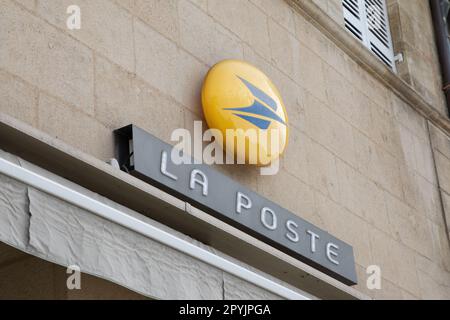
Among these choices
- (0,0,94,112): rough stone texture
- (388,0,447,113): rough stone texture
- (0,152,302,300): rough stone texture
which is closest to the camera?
(0,152,302,300): rough stone texture

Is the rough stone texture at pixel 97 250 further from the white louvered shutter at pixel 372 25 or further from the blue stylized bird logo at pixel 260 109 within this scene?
the white louvered shutter at pixel 372 25

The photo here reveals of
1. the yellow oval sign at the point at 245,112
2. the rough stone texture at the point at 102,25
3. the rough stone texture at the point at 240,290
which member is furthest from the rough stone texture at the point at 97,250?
the yellow oval sign at the point at 245,112

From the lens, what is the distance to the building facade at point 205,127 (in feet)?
18.2

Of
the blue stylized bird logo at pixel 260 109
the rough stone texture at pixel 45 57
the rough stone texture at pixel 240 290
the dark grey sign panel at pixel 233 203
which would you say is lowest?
the rough stone texture at pixel 240 290

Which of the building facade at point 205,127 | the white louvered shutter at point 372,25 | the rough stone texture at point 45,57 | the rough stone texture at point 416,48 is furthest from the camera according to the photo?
the rough stone texture at point 416,48

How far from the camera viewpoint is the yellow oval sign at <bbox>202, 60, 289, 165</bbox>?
753 cm

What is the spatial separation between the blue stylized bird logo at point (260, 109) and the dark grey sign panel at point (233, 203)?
20.8 inches

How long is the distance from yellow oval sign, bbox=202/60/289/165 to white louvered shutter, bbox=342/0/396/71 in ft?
10.7

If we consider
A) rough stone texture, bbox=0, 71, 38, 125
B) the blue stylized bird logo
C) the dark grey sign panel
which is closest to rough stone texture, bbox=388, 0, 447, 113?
the dark grey sign panel

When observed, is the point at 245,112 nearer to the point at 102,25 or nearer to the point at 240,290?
the point at 102,25

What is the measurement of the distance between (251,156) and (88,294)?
2.12 m

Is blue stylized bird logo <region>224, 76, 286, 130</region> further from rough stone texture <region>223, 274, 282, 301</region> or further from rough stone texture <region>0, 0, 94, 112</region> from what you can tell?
rough stone texture <region>223, 274, 282, 301</region>

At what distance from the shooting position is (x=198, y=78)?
7723 millimetres

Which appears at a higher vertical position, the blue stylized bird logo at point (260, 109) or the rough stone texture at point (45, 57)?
the blue stylized bird logo at point (260, 109)
